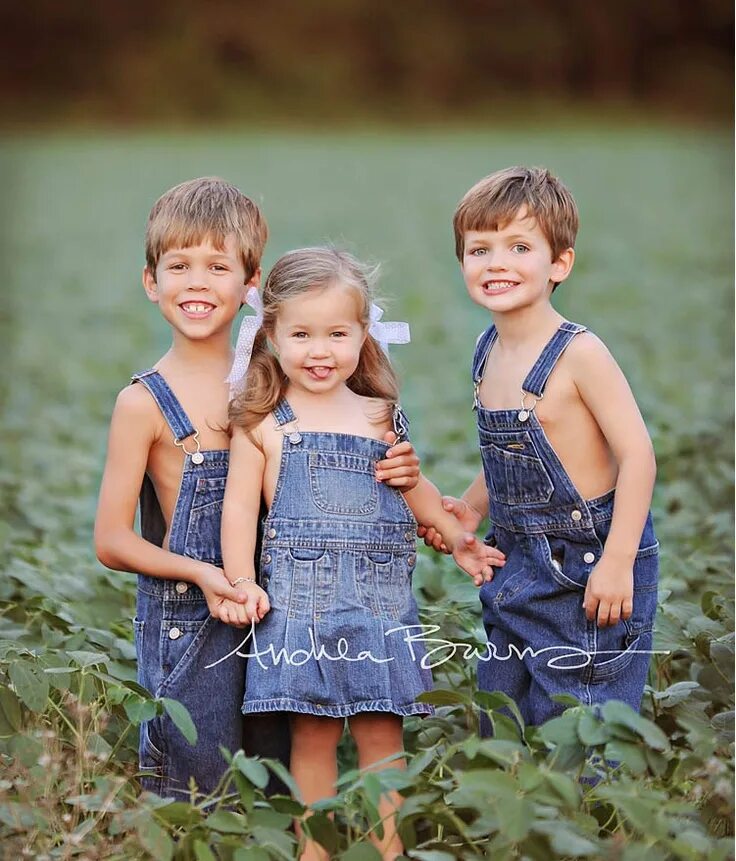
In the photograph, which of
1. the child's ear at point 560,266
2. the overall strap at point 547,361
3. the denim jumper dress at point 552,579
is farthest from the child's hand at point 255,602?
the child's ear at point 560,266

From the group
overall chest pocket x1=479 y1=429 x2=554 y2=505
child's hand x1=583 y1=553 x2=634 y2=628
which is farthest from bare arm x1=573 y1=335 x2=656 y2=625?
overall chest pocket x1=479 y1=429 x2=554 y2=505

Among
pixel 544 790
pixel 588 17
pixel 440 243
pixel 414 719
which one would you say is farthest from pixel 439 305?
pixel 544 790

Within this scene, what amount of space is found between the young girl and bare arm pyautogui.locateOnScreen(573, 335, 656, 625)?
0.31 m

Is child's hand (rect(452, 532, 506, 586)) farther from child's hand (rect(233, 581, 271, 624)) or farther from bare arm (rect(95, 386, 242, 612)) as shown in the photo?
bare arm (rect(95, 386, 242, 612))

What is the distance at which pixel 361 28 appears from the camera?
36.2ft

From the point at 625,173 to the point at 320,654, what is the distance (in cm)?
1128

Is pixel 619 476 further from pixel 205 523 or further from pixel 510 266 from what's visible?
pixel 205 523

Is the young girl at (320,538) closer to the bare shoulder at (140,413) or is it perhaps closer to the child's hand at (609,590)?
the bare shoulder at (140,413)

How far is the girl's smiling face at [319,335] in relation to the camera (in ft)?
6.87

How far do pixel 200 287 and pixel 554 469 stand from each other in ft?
2.16

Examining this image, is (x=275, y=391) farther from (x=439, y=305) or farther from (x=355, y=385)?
(x=439, y=305)

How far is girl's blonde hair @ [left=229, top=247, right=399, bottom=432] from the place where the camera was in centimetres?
211

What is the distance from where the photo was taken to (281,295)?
2.11 metres

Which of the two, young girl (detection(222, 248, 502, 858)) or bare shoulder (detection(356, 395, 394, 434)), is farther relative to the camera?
bare shoulder (detection(356, 395, 394, 434))
